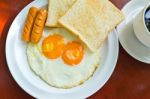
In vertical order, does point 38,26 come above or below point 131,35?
above

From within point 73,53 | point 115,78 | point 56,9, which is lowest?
point 115,78

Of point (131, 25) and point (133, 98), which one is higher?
point (131, 25)

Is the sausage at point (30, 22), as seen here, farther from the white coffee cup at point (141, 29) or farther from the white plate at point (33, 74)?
the white coffee cup at point (141, 29)

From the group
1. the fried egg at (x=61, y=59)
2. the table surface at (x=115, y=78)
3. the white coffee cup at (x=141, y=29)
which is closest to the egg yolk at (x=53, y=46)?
the fried egg at (x=61, y=59)

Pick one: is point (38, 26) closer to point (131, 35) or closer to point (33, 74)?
point (33, 74)

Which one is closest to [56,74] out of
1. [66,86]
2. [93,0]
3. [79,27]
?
[66,86]

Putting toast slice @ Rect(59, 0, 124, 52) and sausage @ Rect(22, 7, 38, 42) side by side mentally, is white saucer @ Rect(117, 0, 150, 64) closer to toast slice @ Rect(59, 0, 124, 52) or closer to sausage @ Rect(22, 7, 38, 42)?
toast slice @ Rect(59, 0, 124, 52)

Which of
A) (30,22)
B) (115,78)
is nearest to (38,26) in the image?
(30,22)

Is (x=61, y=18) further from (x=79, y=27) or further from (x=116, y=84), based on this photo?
(x=116, y=84)
